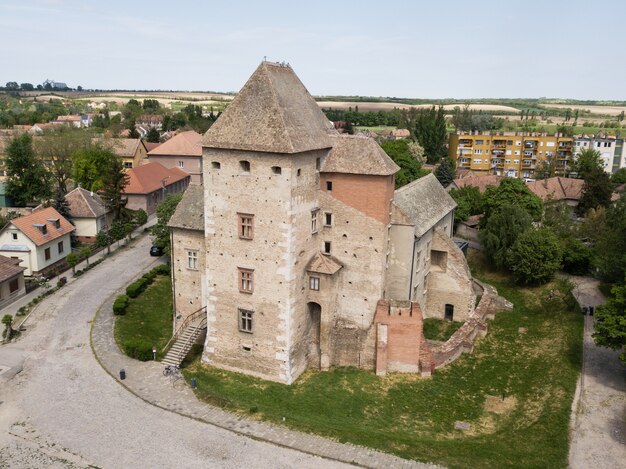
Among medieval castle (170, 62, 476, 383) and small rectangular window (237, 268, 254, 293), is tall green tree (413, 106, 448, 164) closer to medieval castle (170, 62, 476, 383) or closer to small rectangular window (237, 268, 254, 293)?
medieval castle (170, 62, 476, 383)

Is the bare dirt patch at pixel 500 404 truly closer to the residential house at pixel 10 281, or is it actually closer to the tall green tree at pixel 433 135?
the residential house at pixel 10 281

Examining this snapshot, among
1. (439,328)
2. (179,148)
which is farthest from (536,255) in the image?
(179,148)

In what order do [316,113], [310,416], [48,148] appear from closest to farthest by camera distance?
[310,416] → [316,113] → [48,148]

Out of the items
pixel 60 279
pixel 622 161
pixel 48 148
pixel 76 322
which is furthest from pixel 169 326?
pixel 622 161

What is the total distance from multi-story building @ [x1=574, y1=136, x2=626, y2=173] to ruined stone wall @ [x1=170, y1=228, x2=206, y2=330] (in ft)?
346

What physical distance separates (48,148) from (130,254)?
32.2 meters

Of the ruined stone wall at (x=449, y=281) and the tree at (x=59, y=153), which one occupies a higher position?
the tree at (x=59, y=153)

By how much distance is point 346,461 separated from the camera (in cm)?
2864

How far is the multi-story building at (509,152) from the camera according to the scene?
126188 mm

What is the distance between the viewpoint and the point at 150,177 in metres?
87.1

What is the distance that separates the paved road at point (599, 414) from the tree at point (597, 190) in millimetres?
43301

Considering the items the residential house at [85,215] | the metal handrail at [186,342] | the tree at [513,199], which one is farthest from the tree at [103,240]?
the tree at [513,199]

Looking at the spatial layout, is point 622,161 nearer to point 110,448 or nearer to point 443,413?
point 443,413

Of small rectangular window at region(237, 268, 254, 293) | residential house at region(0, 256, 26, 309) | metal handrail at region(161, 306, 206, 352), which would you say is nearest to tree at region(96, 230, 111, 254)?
residential house at region(0, 256, 26, 309)
